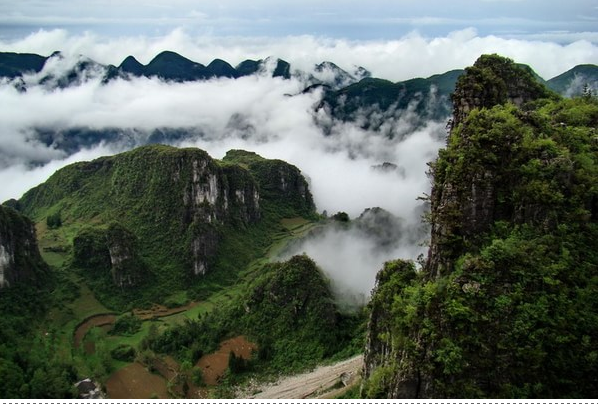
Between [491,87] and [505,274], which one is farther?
[491,87]

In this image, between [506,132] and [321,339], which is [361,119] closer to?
[321,339]

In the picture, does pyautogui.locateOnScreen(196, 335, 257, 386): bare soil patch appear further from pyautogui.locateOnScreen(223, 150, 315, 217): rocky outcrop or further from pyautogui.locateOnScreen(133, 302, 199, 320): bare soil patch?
pyautogui.locateOnScreen(223, 150, 315, 217): rocky outcrop

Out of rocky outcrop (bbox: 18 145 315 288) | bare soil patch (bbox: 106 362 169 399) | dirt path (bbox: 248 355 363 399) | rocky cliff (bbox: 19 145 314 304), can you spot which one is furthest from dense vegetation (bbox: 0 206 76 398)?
dirt path (bbox: 248 355 363 399)

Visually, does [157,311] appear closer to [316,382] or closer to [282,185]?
[316,382]

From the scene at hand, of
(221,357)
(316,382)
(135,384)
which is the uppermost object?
(221,357)

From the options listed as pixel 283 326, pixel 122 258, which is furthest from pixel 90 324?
pixel 283 326

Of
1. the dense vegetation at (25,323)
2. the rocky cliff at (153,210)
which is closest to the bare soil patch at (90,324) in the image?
the dense vegetation at (25,323)
